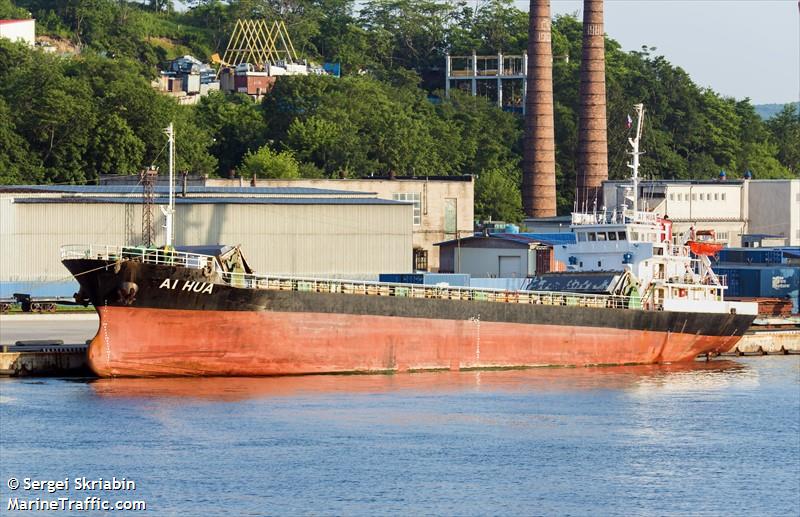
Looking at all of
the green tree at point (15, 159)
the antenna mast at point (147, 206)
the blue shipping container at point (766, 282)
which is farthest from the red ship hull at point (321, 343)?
the green tree at point (15, 159)

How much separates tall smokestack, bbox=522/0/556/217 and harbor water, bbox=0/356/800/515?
55.5 meters

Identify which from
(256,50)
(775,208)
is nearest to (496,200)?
(775,208)

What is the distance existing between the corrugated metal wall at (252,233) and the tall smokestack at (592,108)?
1454 inches

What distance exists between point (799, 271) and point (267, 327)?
37028 millimetres

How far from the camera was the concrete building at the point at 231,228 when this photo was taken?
6994 cm

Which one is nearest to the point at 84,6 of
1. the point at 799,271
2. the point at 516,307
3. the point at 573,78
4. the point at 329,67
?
the point at 329,67

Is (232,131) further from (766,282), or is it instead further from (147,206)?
(766,282)

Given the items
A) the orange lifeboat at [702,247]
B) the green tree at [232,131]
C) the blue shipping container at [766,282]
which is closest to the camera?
the orange lifeboat at [702,247]

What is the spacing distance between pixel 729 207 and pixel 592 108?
13.2m

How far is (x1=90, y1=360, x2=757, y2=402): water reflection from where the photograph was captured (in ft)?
164

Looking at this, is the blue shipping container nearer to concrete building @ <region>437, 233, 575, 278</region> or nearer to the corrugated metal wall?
concrete building @ <region>437, 233, 575, 278</region>

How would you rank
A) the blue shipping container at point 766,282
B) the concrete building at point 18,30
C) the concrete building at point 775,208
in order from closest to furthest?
the blue shipping container at point 766,282 < the concrete building at point 775,208 < the concrete building at point 18,30

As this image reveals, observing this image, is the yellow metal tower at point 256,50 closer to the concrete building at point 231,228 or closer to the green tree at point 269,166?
the green tree at point 269,166

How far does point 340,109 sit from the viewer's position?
123 meters
